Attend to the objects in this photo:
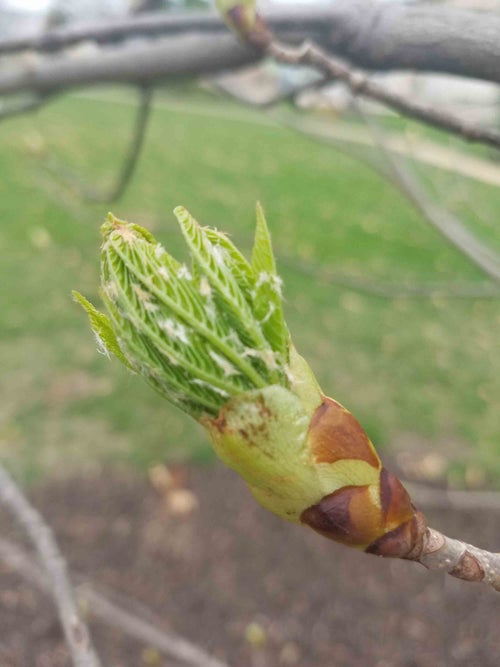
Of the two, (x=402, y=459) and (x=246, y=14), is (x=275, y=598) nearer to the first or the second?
(x=402, y=459)

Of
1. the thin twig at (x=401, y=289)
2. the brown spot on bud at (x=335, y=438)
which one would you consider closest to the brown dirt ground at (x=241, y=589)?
the thin twig at (x=401, y=289)

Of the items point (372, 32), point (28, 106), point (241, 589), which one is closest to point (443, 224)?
point (372, 32)

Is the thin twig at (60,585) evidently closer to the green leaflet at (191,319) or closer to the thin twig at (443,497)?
the green leaflet at (191,319)

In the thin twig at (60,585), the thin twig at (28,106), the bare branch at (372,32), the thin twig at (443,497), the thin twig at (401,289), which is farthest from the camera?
the thin twig at (443,497)

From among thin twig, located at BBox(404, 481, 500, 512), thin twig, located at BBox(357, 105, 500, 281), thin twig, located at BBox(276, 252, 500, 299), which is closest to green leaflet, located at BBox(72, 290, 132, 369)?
thin twig, located at BBox(357, 105, 500, 281)

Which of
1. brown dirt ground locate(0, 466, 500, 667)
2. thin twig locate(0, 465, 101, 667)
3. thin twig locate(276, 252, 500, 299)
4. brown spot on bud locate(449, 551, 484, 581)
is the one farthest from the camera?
brown dirt ground locate(0, 466, 500, 667)

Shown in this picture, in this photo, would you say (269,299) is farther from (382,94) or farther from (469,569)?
(382,94)

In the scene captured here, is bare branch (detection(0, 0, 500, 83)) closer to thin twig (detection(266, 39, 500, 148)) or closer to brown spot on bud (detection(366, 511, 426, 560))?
thin twig (detection(266, 39, 500, 148))
